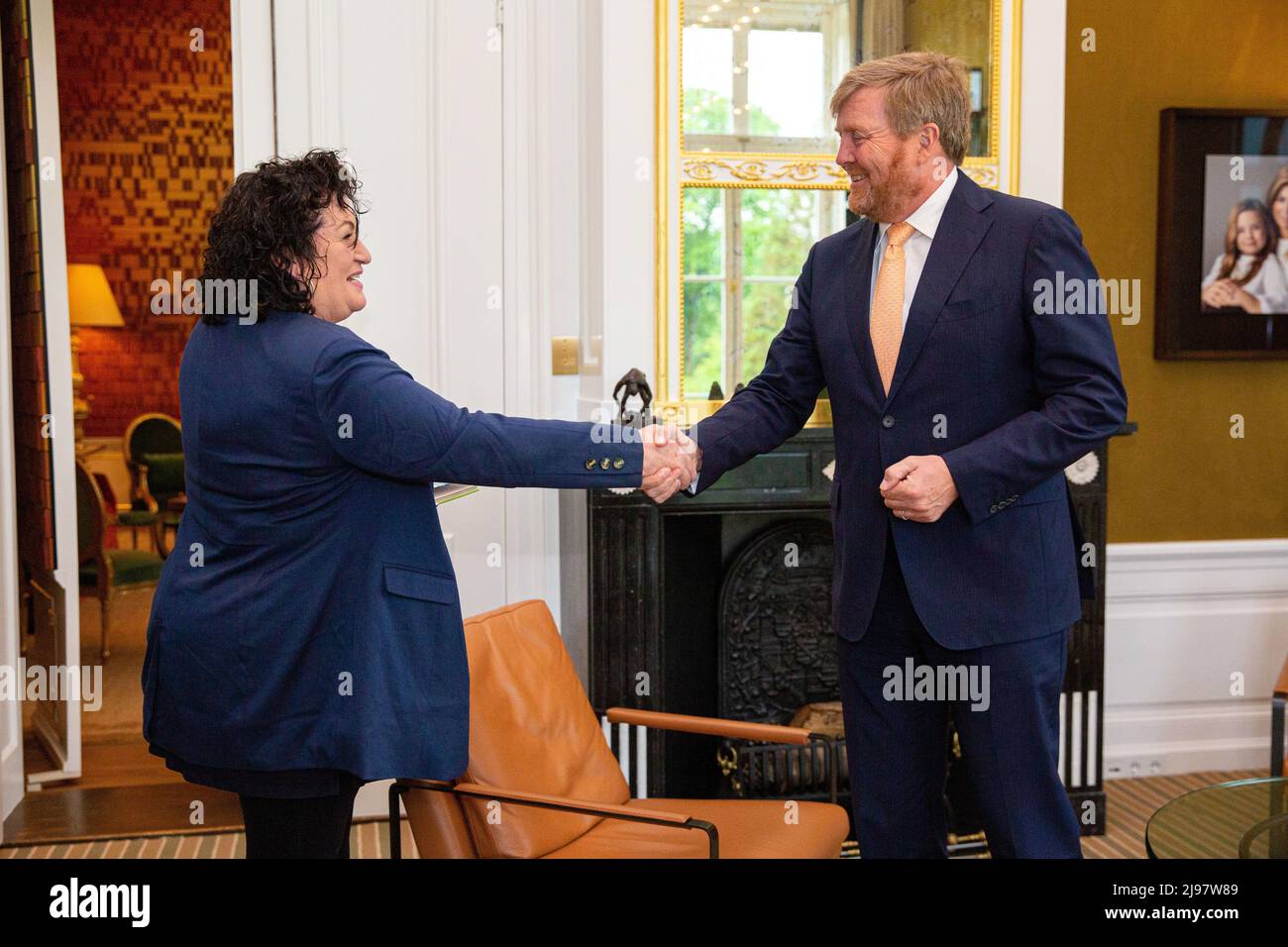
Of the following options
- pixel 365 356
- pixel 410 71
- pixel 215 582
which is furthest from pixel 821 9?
pixel 215 582

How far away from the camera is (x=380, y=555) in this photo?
200cm

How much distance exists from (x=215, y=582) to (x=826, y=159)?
244 cm

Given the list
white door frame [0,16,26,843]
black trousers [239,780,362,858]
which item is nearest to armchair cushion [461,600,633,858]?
black trousers [239,780,362,858]

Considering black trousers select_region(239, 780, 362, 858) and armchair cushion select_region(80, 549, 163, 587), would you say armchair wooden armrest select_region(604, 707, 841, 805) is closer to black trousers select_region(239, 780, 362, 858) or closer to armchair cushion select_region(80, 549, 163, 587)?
black trousers select_region(239, 780, 362, 858)

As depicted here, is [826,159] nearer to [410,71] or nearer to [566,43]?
[566,43]

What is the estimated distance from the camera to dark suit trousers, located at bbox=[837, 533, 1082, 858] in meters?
2.17

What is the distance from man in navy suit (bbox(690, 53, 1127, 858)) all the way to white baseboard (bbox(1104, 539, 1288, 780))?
2.36 meters

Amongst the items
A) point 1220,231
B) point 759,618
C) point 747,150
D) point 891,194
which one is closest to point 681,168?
point 747,150

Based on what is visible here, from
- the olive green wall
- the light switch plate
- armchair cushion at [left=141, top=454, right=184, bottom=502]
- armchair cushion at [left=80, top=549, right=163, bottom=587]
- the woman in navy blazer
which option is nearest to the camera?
the woman in navy blazer

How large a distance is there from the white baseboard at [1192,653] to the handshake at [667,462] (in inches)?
94.3

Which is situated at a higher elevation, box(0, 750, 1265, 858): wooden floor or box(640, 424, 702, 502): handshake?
box(640, 424, 702, 502): handshake

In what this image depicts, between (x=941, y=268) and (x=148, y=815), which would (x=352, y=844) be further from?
(x=941, y=268)

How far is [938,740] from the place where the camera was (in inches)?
90.0

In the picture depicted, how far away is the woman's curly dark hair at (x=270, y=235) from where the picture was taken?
1994 mm
